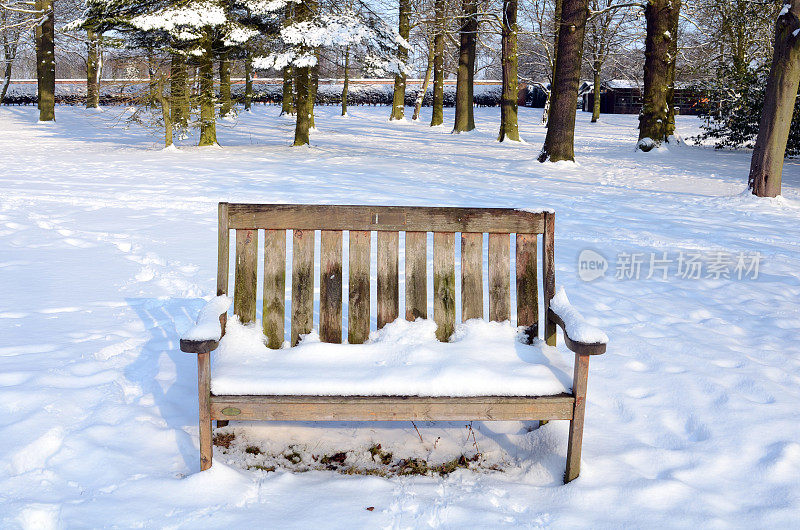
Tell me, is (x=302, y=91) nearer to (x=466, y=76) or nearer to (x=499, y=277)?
(x=466, y=76)

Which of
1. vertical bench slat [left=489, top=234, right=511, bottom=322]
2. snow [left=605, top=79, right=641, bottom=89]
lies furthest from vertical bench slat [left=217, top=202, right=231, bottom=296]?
snow [left=605, top=79, right=641, bottom=89]

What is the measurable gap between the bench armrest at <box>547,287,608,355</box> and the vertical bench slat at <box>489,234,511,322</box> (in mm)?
333

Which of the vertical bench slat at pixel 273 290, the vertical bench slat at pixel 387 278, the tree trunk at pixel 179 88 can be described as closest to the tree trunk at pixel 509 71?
the tree trunk at pixel 179 88

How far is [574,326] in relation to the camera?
9.53ft

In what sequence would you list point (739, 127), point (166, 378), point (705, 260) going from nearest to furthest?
point (166, 378) < point (705, 260) < point (739, 127)

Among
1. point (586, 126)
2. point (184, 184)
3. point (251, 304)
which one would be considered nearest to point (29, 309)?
point (251, 304)

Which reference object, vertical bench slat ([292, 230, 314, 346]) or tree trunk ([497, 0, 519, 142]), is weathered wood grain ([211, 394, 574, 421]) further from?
tree trunk ([497, 0, 519, 142])

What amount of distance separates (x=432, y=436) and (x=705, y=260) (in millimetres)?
4835

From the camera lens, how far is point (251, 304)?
3.44m

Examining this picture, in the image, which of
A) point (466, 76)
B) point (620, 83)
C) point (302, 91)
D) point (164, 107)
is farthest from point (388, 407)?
point (620, 83)

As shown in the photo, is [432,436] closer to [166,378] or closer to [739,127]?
[166,378]

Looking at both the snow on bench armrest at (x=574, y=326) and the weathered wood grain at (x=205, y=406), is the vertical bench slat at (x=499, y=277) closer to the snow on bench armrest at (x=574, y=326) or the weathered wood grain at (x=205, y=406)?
the snow on bench armrest at (x=574, y=326)

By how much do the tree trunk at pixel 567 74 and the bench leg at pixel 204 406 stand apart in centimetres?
1330

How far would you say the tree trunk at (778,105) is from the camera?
10039mm
